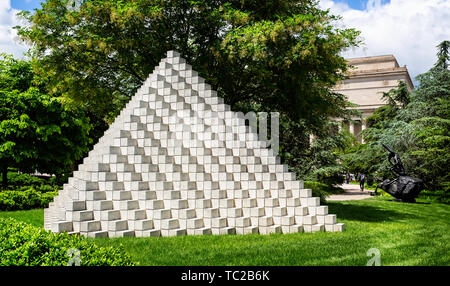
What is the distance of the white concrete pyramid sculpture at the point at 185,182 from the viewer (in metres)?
9.74

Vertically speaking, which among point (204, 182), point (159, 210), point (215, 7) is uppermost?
point (215, 7)

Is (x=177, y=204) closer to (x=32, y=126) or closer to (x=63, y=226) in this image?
(x=63, y=226)

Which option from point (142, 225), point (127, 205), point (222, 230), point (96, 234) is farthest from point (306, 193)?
point (96, 234)

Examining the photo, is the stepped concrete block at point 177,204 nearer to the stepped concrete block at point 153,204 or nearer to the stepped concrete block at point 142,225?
the stepped concrete block at point 153,204

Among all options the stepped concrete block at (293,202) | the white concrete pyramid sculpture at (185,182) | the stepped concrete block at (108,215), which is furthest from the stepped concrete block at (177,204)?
the stepped concrete block at (293,202)

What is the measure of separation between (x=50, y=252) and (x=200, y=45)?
1321 cm

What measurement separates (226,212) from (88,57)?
10064mm

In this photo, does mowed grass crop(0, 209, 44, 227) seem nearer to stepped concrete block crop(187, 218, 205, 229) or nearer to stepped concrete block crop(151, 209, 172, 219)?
stepped concrete block crop(151, 209, 172, 219)

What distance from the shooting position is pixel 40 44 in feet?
51.1

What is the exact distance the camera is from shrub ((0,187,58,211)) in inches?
659

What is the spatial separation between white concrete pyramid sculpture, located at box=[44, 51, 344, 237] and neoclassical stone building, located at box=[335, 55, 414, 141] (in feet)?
212

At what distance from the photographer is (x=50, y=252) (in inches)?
207
